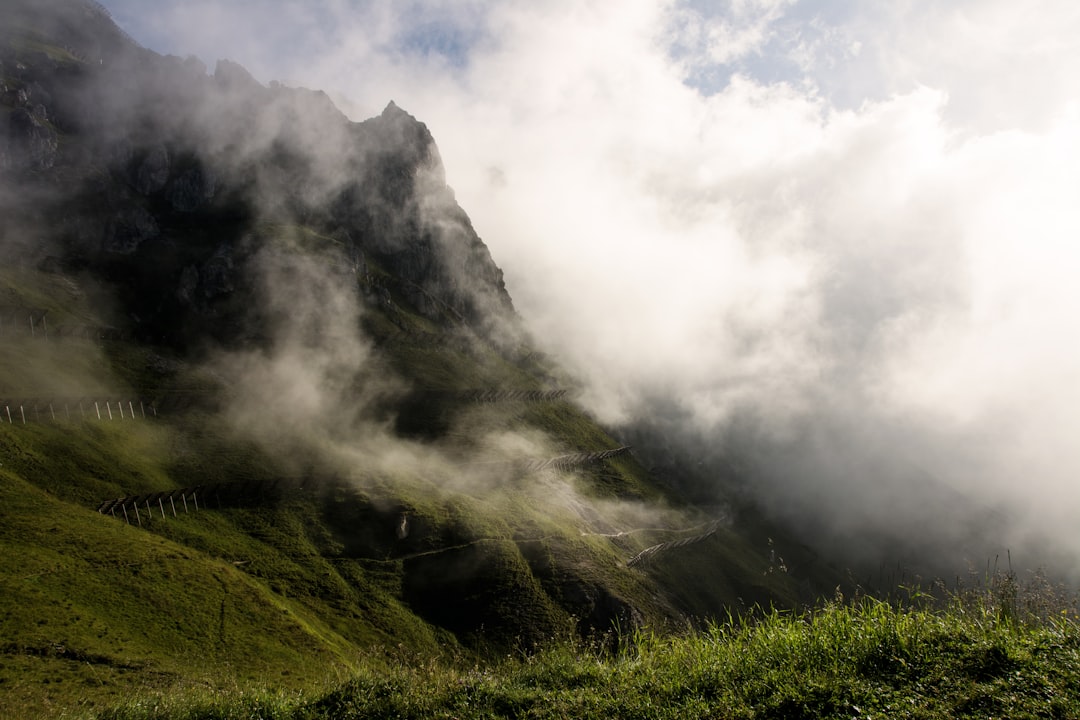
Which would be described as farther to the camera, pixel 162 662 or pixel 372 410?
pixel 372 410

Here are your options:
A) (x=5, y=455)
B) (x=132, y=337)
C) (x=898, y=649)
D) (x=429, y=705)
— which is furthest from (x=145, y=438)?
(x=898, y=649)

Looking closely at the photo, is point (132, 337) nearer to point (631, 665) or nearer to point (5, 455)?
point (5, 455)

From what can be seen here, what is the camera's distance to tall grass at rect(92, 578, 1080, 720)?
11789 mm

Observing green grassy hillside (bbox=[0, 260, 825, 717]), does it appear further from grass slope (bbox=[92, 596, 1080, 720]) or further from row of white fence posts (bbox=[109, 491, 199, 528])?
grass slope (bbox=[92, 596, 1080, 720])

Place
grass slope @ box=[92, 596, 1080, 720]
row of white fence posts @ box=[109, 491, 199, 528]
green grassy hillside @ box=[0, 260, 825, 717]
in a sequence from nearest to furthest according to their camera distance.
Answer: grass slope @ box=[92, 596, 1080, 720] < green grassy hillside @ box=[0, 260, 825, 717] < row of white fence posts @ box=[109, 491, 199, 528]

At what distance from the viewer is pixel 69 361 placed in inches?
5645

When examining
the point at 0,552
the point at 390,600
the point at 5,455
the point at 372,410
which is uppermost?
the point at 372,410

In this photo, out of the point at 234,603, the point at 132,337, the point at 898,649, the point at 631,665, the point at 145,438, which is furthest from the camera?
the point at 132,337

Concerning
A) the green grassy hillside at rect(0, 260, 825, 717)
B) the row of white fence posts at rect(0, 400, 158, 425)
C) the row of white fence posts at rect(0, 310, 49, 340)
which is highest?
the row of white fence posts at rect(0, 310, 49, 340)

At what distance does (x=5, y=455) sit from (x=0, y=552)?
114ft

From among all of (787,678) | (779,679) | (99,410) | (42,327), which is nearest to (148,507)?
(99,410)

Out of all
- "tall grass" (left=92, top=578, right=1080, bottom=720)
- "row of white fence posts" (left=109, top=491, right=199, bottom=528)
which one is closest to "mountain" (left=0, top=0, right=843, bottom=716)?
"row of white fence posts" (left=109, top=491, right=199, bottom=528)

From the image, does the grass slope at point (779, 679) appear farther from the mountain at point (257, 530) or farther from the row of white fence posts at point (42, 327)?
the row of white fence posts at point (42, 327)

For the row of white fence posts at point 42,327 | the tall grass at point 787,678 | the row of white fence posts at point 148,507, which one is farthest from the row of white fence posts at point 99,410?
the tall grass at point 787,678
